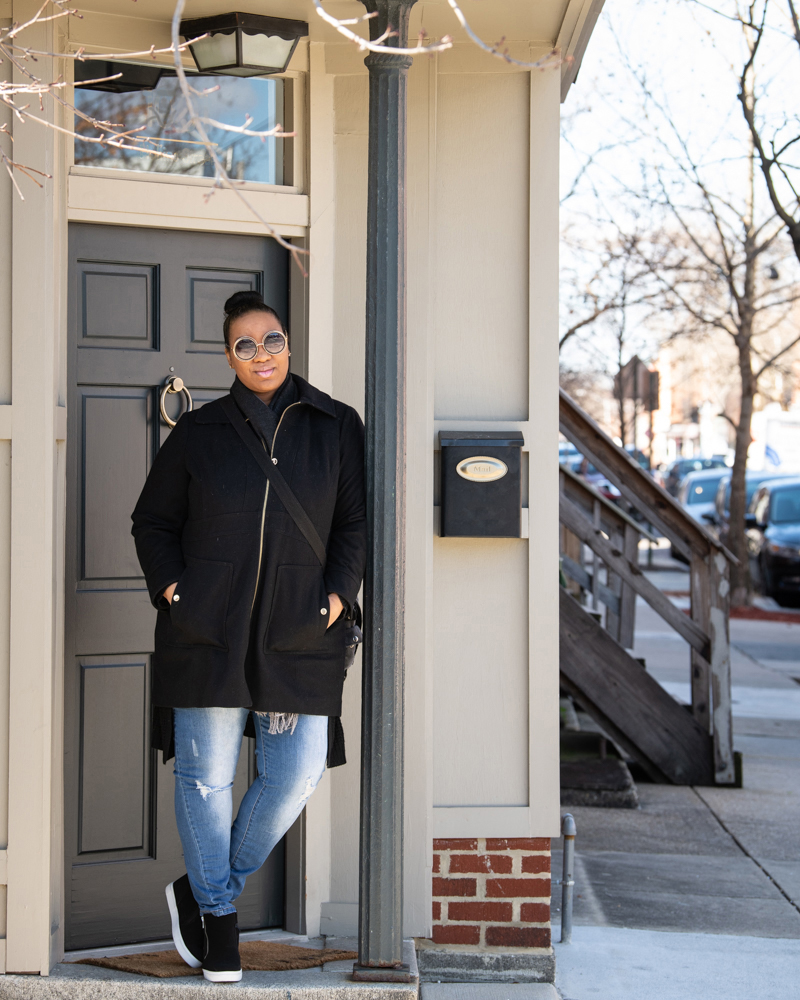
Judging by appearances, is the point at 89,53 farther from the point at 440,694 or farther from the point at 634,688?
the point at 634,688

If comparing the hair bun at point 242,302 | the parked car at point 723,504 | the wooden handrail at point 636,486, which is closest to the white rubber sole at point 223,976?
the hair bun at point 242,302

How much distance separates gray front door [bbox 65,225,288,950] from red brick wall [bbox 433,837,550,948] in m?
0.65

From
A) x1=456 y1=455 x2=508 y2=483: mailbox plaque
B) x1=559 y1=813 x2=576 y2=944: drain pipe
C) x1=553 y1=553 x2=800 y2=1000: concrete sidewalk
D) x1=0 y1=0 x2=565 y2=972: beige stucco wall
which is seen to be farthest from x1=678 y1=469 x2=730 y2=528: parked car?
x1=456 y1=455 x2=508 y2=483: mailbox plaque

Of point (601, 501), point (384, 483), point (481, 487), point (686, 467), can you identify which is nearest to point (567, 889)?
point (481, 487)

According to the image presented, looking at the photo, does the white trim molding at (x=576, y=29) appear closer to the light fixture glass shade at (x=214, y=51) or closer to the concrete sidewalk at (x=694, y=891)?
the light fixture glass shade at (x=214, y=51)

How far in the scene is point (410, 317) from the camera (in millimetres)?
3703

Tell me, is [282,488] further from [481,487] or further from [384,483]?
[481,487]

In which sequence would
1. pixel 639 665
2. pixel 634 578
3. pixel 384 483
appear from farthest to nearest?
pixel 634 578
pixel 639 665
pixel 384 483

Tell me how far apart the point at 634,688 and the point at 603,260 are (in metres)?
8.26

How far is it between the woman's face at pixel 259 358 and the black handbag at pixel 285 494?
90 millimetres

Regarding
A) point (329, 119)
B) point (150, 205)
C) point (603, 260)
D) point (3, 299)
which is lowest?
point (3, 299)

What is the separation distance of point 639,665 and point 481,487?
3279 mm

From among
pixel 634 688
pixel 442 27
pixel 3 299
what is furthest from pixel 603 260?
pixel 3 299

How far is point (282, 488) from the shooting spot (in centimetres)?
302
